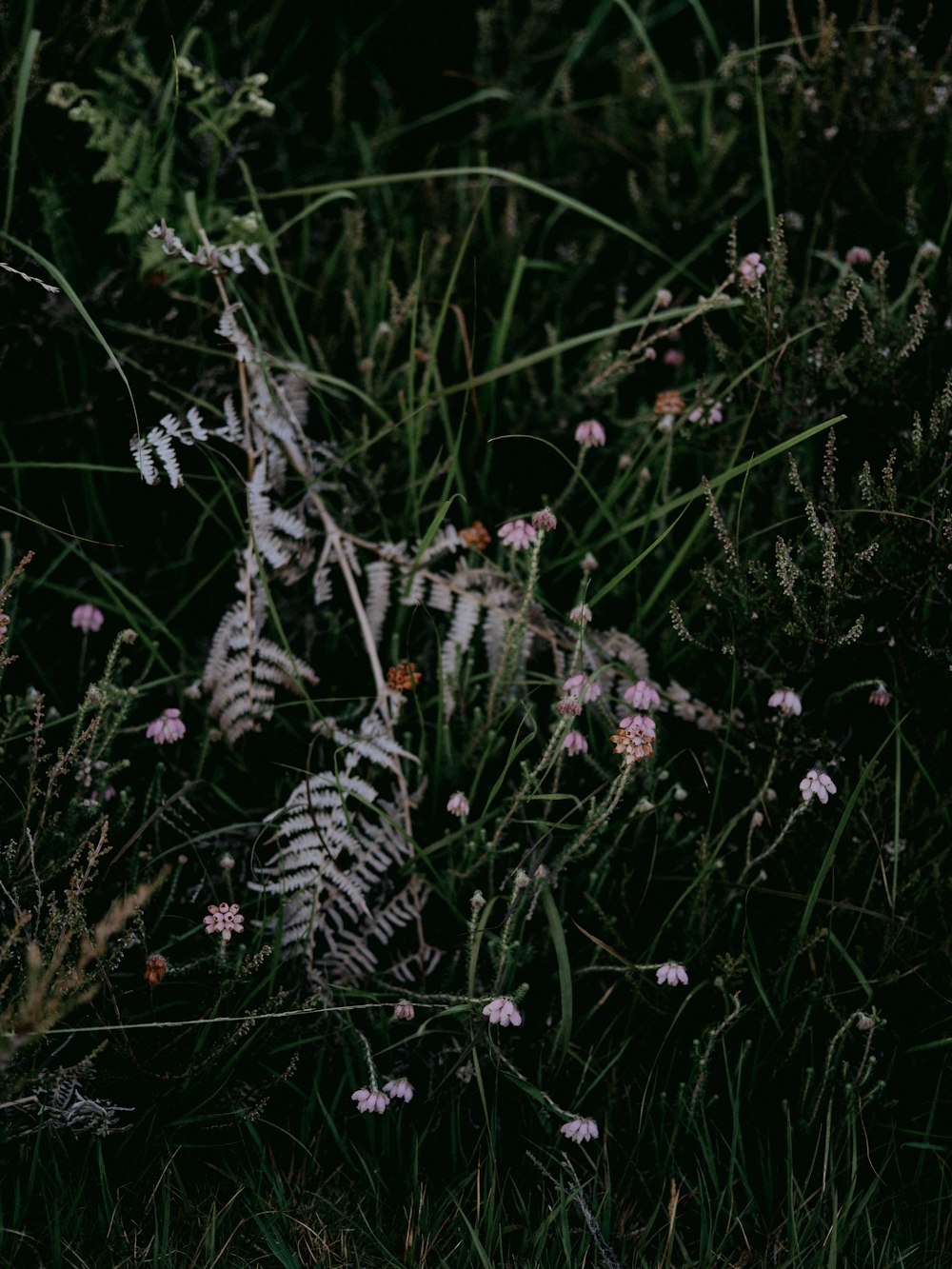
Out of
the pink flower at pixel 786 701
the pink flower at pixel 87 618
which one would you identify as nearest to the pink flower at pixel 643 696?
the pink flower at pixel 786 701

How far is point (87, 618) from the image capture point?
2.27 meters

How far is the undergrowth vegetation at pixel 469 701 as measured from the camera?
1831 millimetres

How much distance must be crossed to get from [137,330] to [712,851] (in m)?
1.72

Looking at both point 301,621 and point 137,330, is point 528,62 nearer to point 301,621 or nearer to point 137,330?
point 137,330

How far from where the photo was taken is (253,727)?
2.20 m

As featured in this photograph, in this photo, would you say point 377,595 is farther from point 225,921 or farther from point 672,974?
point 672,974

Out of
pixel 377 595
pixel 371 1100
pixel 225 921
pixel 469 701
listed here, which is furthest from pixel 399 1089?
pixel 377 595

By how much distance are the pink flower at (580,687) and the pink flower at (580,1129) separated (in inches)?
28.2

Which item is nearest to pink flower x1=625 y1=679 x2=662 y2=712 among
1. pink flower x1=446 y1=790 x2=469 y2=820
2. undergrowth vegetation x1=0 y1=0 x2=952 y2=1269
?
undergrowth vegetation x1=0 y1=0 x2=952 y2=1269

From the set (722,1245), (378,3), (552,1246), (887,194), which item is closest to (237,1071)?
(552,1246)

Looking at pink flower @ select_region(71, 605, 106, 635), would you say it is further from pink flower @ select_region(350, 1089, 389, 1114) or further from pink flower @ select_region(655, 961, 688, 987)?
pink flower @ select_region(655, 961, 688, 987)

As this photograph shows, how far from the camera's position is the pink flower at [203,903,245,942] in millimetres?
1816

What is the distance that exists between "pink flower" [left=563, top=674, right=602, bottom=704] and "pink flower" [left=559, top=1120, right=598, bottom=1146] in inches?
28.2

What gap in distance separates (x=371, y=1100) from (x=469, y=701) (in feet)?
2.73
